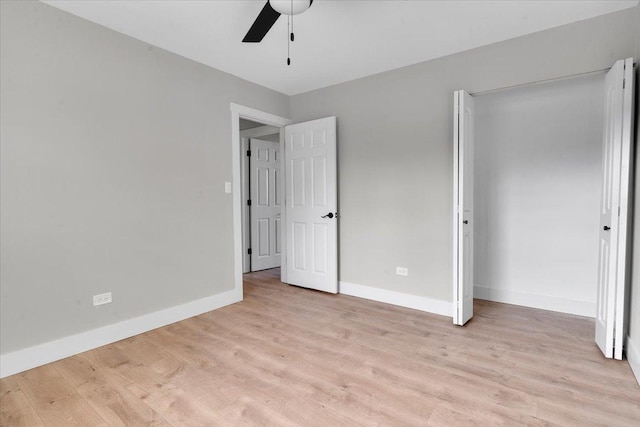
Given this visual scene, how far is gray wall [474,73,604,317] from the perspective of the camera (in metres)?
3.22

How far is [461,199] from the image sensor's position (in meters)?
2.86

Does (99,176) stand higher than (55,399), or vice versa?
(99,176)

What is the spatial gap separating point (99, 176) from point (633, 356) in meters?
4.03

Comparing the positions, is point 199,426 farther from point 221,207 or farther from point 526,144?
point 526,144

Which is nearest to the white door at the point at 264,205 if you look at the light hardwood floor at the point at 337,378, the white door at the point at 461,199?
the light hardwood floor at the point at 337,378

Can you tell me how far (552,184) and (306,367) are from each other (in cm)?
307

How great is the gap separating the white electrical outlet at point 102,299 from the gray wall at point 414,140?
2430 millimetres

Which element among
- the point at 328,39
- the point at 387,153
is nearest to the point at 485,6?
the point at 328,39

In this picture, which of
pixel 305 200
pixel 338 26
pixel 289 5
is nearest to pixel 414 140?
pixel 338 26

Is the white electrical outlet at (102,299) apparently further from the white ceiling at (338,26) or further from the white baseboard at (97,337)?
the white ceiling at (338,26)

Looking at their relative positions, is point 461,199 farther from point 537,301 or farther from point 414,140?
Answer: point 537,301

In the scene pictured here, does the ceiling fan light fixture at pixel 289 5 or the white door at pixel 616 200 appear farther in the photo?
the white door at pixel 616 200

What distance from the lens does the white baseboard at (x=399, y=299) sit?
3.29 metres

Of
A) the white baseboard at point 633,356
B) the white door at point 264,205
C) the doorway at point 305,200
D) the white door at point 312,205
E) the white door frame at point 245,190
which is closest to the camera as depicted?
the white baseboard at point 633,356
